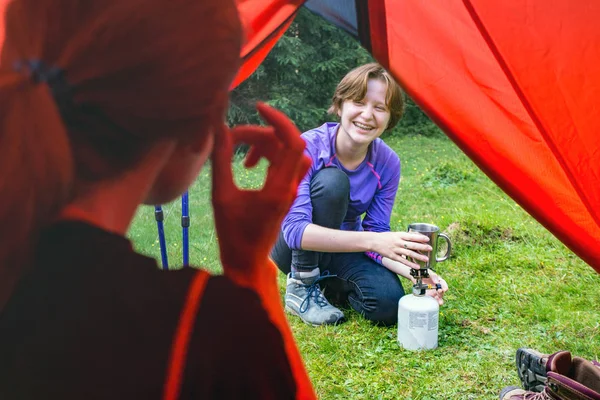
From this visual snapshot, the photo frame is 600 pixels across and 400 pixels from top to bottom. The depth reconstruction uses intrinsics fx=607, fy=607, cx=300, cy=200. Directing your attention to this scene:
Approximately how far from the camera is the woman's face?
3.25ft

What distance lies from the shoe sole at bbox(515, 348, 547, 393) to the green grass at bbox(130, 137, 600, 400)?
110 millimetres

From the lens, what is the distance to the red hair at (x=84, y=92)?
26.2 inches

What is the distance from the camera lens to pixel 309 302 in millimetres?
1740

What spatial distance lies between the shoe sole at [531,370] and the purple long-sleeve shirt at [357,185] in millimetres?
483

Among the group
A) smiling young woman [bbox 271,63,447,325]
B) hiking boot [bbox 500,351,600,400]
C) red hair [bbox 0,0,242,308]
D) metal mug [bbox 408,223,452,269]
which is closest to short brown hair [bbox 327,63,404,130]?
smiling young woman [bbox 271,63,447,325]

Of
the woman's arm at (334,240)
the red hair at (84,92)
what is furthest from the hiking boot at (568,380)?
the red hair at (84,92)

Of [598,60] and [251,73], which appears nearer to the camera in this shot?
[251,73]

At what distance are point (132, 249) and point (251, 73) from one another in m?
0.28

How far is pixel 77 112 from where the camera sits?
0.68 meters

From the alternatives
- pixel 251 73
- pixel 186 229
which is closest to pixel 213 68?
pixel 251 73

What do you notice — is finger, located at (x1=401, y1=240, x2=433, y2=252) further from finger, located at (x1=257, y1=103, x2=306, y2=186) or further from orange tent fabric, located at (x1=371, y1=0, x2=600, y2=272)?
finger, located at (x1=257, y1=103, x2=306, y2=186)

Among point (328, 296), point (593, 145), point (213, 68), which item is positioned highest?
point (213, 68)

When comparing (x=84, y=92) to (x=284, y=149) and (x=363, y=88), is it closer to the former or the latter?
(x=284, y=149)

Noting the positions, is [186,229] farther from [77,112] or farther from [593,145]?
[593,145]
